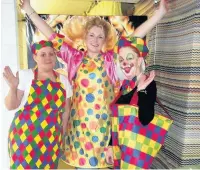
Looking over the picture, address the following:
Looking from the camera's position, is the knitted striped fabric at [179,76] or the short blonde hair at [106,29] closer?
the knitted striped fabric at [179,76]

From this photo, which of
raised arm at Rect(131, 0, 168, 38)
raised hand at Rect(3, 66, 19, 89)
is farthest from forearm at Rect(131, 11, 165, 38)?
raised hand at Rect(3, 66, 19, 89)

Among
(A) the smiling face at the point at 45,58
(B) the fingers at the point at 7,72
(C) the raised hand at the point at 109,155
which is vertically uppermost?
(A) the smiling face at the point at 45,58

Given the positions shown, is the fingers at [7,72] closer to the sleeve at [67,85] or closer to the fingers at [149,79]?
the sleeve at [67,85]

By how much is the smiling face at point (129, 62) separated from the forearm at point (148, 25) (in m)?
0.10

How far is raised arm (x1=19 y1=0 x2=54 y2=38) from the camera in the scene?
1301mm

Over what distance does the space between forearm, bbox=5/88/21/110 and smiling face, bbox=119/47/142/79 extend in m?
0.49

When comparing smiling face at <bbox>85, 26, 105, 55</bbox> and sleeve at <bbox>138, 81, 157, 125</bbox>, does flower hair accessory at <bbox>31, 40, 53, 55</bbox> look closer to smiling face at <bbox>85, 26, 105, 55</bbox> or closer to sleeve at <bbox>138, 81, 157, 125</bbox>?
smiling face at <bbox>85, 26, 105, 55</bbox>

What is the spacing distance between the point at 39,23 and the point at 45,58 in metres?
0.16

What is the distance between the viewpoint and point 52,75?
1.31 metres

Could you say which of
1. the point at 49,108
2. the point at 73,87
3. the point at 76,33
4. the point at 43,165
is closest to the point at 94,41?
the point at 76,33

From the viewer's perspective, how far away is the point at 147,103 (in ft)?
4.16

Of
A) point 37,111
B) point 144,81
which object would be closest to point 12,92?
point 37,111

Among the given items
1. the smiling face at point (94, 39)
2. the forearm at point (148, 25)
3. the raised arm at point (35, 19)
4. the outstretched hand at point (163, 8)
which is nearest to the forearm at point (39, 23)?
the raised arm at point (35, 19)

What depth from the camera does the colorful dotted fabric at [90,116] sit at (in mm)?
1326
